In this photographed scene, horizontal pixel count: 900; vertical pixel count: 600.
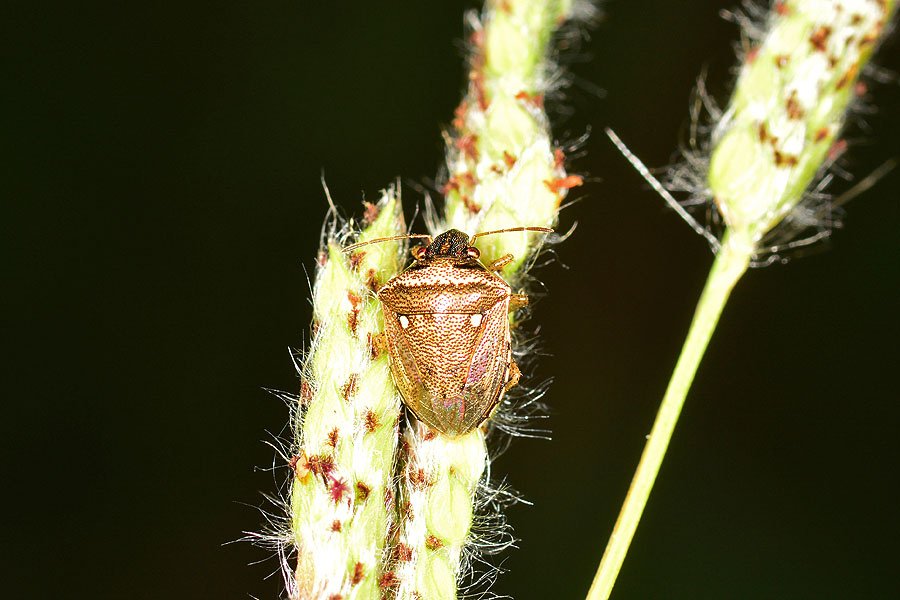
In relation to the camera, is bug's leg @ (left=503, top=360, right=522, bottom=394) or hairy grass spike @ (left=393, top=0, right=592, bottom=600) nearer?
hairy grass spike @ (left=393, top=0, right=592, bottom=600)

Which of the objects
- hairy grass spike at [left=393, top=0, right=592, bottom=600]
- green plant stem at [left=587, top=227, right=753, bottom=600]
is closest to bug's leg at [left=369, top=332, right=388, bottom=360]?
hairy grass spike at [left=393, top=0, right=592, bottom=600]

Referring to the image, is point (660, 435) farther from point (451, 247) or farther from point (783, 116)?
point (783, 116)

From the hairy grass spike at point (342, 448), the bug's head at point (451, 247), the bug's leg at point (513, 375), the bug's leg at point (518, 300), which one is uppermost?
the bug's head at point (451, 247)

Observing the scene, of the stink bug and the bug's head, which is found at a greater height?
the bug's head

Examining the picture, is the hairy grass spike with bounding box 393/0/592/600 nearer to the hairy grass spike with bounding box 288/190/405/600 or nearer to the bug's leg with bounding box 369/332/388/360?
the hairy grass spike with bounding box 288/190/405/600

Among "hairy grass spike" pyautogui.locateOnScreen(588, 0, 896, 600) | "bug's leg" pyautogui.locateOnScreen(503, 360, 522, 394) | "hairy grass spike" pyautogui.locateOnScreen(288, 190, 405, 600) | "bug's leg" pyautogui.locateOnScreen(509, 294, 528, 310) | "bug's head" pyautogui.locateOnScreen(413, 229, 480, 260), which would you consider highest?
"hairy grass spike" pyautogui.locateOnScreen(588, 0, 896, 600)

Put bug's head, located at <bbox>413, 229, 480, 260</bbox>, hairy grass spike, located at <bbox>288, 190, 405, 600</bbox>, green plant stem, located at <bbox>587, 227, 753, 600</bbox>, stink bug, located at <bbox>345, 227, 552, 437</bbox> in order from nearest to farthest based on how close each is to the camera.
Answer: hairy grass spike, located at <bbox>288, 190, 405, 600</bbox> < green plant stem, located at <bbox>587, 227, 753, 600</bbox> < stink bug, located at <bbox>345, 227, 552, 437</bbox> < bug's head, located at <bbox>413, 229, 480, 260</bbox>

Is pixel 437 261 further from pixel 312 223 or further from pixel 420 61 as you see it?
pixel 420 61

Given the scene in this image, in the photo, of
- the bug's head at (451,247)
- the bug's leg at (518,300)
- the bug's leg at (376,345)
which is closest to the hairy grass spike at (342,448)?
the bug's leg at (376,345)

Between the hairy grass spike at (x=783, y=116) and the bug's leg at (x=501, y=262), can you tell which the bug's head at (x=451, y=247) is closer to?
the bug's leg at (x=501, y=262)

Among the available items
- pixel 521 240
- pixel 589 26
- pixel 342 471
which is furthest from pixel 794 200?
pixel 589 26
